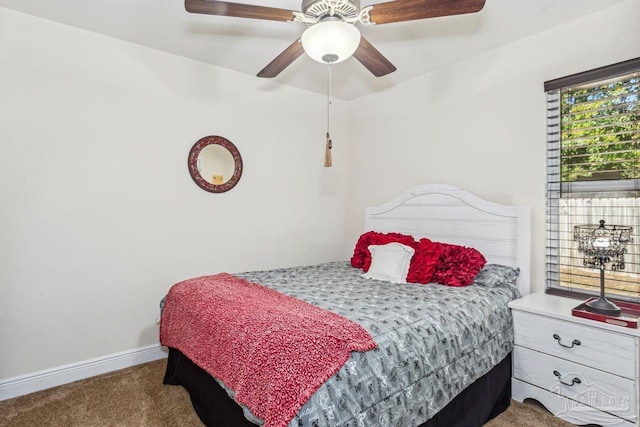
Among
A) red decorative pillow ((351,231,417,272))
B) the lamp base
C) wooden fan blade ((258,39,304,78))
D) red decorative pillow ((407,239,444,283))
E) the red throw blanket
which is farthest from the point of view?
red decorative pillow ((351,231,417,272))

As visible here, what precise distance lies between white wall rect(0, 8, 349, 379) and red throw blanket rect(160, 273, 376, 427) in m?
0.98

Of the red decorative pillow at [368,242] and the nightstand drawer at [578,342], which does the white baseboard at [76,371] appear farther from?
the nightstand drawer at [578,342]

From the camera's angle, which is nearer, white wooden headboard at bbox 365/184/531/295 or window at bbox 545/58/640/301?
window at bbox 545/58/640/301

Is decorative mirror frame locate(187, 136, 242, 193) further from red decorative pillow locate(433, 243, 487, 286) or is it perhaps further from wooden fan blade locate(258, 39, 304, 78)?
red decorative pillow locate(433, 243, 487, 286)

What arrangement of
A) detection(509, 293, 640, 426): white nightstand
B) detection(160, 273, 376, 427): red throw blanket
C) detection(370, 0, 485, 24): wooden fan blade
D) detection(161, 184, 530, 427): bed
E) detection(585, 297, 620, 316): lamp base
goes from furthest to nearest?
detection(585, 297, 620, 316): lamp base → detection(509, 293, 640, 426): white nightstand → detection(370, 0, 485, 24): wooden fan blade → detection(161, 184, 530, 427): bed → detection(160, 273, 376, 427): red throw blanket

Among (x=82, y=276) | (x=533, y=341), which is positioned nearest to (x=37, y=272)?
(x=82, y=276)

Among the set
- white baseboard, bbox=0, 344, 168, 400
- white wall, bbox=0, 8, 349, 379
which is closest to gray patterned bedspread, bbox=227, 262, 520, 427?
white wall, bbox=0, 8, 349, 379

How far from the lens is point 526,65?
2.58 meters

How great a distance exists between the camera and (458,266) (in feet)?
8.01

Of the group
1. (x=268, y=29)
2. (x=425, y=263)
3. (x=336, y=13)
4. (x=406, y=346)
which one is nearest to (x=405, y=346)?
(x=406, y=346)

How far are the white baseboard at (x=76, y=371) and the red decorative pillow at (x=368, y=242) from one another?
5.91 feet

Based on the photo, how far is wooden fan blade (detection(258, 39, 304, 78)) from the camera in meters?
1.99

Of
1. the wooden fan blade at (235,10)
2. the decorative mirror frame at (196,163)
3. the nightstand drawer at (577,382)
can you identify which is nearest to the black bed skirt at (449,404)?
the nightstand drawer at (577,382)

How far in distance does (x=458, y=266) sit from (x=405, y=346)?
1132 millimetres
